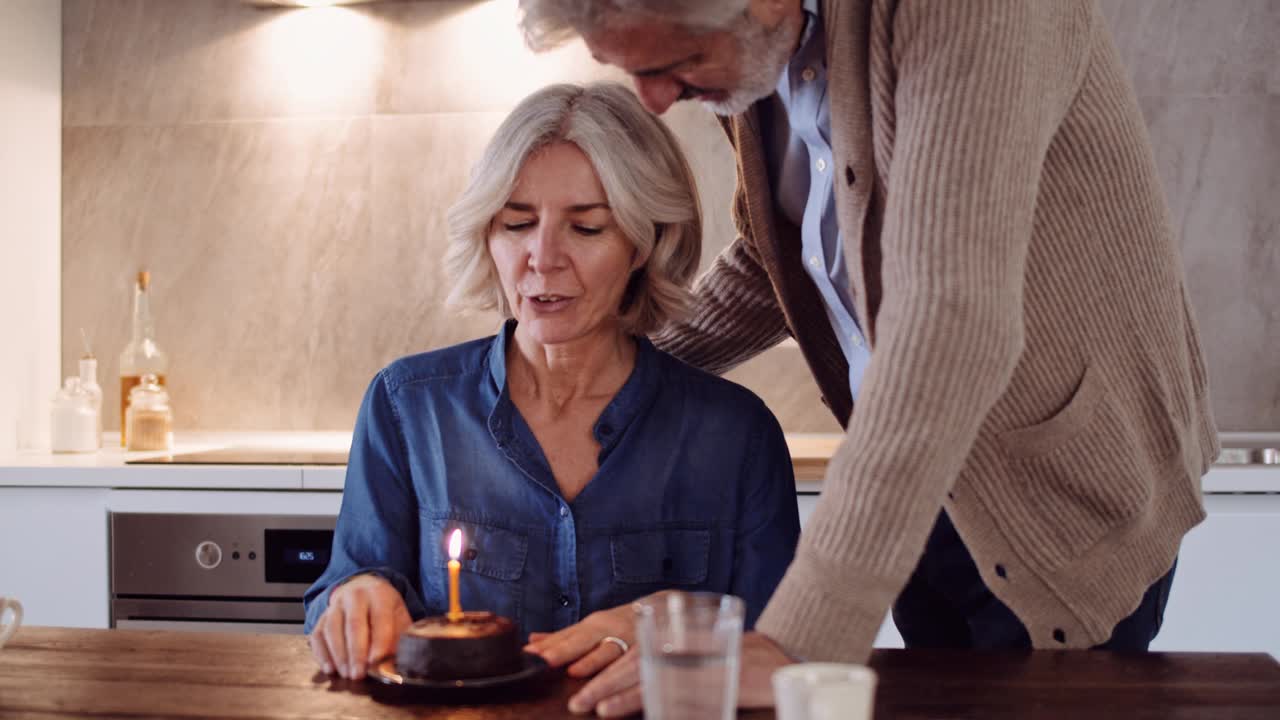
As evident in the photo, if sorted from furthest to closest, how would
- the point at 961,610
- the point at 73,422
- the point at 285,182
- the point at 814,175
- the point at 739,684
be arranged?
the point at 285,182
the point at 73,422
the point at 961,610
the point at 814,175
the point at 739,684

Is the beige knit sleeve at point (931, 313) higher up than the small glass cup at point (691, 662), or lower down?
higher up

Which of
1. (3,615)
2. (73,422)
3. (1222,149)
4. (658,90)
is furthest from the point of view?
(1222,149)

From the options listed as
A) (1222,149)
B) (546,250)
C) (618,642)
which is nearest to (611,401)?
(546,250)

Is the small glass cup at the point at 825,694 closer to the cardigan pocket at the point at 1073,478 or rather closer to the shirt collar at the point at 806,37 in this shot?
the cardigan pocket at the point at 1073,478

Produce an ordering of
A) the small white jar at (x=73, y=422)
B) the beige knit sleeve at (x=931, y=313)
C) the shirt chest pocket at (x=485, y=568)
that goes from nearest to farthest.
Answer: the beige knit sleeve at (x=931, y=313) → the shirt chest pocket at (x=485, y=568) → the small white jar at (x=73, y=422)

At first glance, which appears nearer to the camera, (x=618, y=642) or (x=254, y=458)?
(x=618, y=642)

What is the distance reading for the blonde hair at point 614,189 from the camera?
60.3 inches

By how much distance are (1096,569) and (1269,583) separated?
1.19 meters

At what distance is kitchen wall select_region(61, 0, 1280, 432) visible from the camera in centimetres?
288

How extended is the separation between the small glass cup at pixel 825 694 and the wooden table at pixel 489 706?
26 centimetres

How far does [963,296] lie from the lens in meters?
0.95

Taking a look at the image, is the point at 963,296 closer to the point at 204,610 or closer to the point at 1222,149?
the point at 204,610

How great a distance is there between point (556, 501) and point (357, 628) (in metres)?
0.38

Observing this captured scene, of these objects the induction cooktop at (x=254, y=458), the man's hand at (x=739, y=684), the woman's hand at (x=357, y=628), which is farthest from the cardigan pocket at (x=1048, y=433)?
the induction cooktop at (x=254, y=458)
